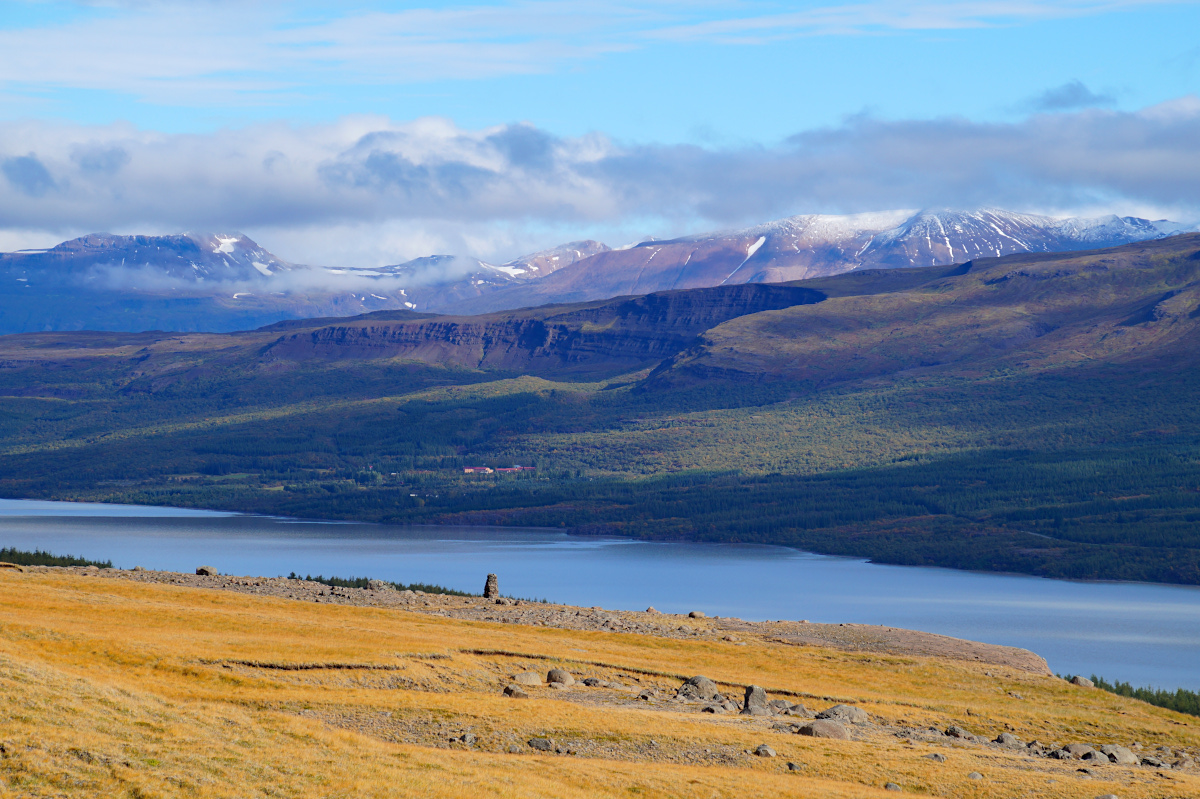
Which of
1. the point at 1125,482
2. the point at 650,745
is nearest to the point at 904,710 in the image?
the point at 650,745

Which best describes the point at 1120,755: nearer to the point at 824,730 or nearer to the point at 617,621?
the point at 824,730

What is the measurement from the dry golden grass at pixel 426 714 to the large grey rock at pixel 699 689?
2153mm

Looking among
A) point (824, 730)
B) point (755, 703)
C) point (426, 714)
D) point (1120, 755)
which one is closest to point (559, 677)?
point (755, 703)

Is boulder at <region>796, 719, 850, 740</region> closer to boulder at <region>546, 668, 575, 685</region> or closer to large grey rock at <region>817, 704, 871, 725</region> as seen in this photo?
large grey rock at <region>817, 704, 871, 725</region>

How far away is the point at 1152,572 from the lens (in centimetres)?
15362

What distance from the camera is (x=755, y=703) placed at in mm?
38656

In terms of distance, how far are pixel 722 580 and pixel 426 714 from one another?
105038 mm

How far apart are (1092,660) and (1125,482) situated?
127 m

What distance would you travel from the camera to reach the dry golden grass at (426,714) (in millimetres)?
23844

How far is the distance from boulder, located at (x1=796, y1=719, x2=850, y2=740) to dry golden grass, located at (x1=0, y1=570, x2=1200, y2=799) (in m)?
1.02

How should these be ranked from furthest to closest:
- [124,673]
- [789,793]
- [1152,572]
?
[1152,572]
[124,673]
[789,793]

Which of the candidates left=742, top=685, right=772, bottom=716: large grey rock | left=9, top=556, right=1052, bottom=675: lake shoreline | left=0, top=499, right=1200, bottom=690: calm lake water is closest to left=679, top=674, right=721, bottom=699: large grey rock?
left=742, top=685, right=772, bottom=716: large grey rock

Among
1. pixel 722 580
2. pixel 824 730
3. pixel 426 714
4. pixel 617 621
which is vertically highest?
pixel 426 714

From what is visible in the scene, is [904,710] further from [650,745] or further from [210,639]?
[210,639]
